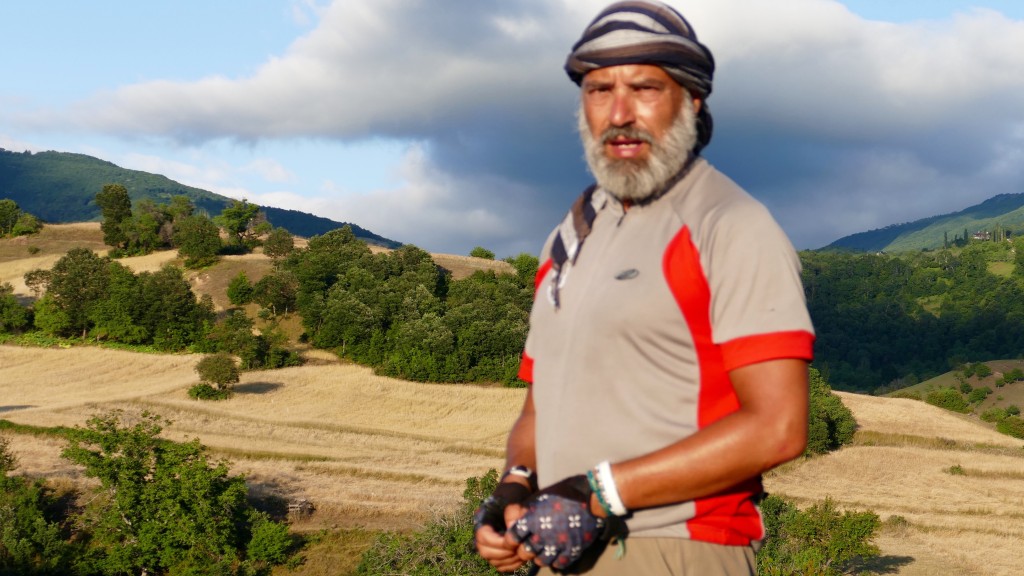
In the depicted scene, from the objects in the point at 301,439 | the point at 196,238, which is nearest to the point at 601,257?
the point at 301,439

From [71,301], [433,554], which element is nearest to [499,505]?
[433,554]

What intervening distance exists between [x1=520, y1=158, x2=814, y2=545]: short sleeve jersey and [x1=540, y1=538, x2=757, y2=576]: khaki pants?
0.04 meters

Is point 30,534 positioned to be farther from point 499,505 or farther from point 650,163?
point 650,163

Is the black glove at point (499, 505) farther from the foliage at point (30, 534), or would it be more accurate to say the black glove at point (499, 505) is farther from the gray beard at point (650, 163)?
the foliage at point (30, 534)

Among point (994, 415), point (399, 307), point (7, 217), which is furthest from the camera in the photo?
point (7, 217)

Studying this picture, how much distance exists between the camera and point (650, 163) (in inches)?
114

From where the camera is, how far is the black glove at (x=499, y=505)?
307 centimetres

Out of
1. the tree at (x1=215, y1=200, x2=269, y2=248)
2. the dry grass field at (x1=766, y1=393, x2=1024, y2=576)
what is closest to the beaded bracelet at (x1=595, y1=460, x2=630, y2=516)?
the dry grass field at (x1=766, y1=393, x2=1024, y2=576)

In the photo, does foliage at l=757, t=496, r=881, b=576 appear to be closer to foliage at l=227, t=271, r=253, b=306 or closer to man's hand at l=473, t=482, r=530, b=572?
man's hand at l=473, t=482, r=530, b=572

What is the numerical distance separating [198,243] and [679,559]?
104 metres

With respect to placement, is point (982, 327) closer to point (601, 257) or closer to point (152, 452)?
point (152, 452)

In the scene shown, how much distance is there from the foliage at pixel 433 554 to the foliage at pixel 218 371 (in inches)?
1528

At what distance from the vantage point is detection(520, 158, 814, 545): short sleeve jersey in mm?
2537

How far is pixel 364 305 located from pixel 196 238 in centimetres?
2820
